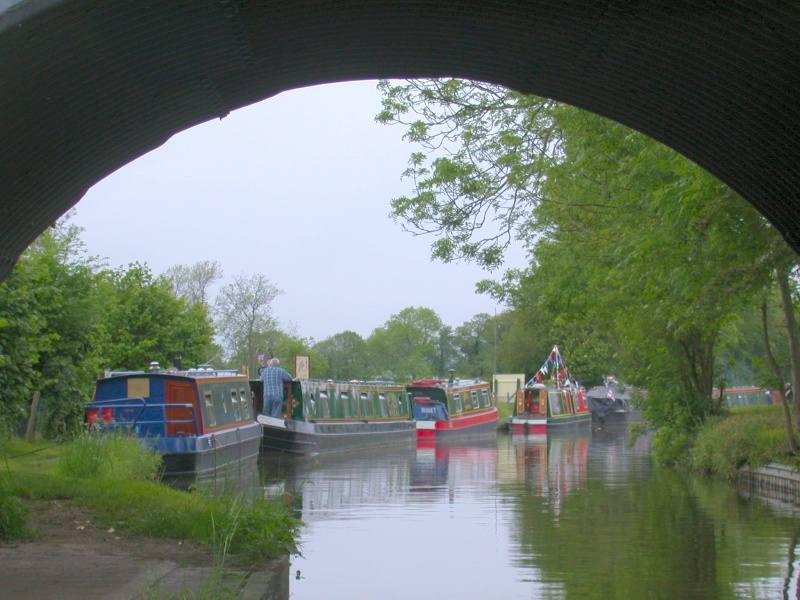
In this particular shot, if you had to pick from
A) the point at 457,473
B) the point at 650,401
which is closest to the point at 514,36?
the point at 457,473

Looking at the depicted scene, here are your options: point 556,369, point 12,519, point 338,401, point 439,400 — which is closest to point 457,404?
point 439,400

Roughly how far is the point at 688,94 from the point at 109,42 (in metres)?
3.37

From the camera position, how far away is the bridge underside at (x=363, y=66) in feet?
16.3

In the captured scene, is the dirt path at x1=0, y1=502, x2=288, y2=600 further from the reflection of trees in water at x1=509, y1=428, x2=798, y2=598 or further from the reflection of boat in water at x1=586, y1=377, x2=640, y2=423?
the reflection of boat in water at x1=586, y1=377, x2=640, y2=423

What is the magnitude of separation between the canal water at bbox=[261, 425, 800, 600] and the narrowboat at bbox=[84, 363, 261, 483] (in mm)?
1631

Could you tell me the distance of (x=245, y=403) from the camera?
2636 cm

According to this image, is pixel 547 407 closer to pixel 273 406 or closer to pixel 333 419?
pixel 333 419

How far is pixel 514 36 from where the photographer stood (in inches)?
235

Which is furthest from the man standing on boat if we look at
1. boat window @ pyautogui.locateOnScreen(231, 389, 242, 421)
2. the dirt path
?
the dirt path

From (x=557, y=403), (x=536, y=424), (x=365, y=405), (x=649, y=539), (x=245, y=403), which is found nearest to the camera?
(x=649, y=539)

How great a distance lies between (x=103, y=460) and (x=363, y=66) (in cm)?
745

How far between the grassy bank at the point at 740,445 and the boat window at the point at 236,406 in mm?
10505

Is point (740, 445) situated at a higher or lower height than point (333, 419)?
lower

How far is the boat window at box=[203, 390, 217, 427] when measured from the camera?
73.0 ft
